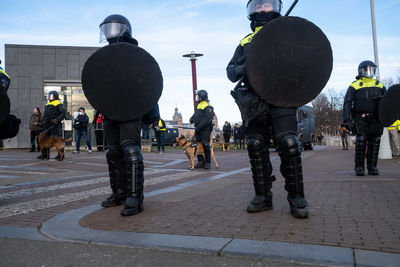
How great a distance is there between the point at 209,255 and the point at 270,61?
1885 millimetres

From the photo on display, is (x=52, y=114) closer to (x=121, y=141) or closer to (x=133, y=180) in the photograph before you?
(x=121, y=141)

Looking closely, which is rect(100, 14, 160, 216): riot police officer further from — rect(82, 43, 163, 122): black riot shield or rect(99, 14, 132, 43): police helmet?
rect(82, 43, 163, 122): black riot shield

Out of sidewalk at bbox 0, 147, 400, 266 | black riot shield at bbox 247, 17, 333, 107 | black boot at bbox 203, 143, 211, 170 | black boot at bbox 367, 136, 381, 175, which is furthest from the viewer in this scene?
black boot at bbox 203, 143, 211, 170

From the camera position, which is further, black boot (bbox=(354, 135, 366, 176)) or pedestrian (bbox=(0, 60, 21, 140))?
black boot (bbox=(354, 135, 366, 176))

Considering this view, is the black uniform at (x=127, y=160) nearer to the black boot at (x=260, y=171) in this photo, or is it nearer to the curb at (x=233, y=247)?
the curb at (x=233, y=247)

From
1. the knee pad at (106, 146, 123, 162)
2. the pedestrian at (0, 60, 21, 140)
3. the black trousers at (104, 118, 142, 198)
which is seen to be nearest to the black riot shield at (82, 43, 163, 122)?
the black trousers at (104, 118, 142, 198)

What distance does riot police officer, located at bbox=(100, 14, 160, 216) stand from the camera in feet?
12.1

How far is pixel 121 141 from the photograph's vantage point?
374 cm

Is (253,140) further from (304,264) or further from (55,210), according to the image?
(55,210)

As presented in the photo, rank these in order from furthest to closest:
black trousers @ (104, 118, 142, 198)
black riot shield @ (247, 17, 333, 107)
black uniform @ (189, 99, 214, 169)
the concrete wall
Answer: the concrete wall → black uniform @ (189, 99, 214, 169) → black trousers @ (104, 118, 142, 198) → black riot shield @ (247, 17, 333, 107)

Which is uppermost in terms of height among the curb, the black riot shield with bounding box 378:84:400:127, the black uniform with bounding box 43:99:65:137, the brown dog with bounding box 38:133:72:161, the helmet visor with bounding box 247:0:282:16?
the helmet visor with bounding box 247:0:282:16

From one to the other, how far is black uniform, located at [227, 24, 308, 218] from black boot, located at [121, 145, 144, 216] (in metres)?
1.05

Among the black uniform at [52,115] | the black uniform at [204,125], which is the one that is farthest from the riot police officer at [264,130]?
the black uniform at [52,115]

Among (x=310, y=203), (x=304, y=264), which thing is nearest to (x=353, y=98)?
(x=310, y=203)
